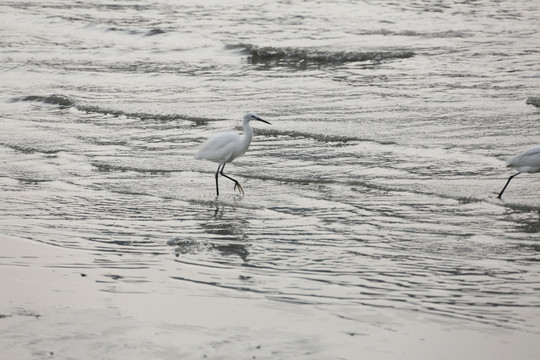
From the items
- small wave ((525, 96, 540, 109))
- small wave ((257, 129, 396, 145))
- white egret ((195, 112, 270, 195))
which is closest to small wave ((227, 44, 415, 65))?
small wave ((525, 96, 540, 109))

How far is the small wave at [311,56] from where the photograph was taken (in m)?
17.7

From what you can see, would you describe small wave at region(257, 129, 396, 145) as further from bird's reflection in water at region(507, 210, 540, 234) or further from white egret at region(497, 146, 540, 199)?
bird's reflection in water at region(507, 210, 540, 234)

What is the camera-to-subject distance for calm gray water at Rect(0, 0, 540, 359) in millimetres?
5594

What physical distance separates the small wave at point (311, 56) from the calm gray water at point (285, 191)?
0.09m

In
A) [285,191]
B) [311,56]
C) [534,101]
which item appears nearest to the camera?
[285,191]

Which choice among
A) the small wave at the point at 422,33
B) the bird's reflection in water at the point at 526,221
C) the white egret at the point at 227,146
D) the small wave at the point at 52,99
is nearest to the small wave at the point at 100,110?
the small wave at the point at 52,99

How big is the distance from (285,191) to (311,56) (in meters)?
9.19

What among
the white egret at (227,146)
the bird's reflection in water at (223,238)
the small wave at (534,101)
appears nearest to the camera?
the bird's reflection in water at (223,238)

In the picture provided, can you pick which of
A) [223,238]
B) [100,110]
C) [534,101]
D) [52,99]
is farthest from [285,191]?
[52,99]

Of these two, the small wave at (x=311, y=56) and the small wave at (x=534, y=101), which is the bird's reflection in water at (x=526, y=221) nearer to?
the small wave at (x=534, y=101)

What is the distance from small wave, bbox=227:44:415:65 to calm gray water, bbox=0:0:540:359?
9 cm

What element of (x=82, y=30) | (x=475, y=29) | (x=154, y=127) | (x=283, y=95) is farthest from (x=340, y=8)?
(x=154, y=127)

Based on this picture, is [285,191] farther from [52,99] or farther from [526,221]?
[52,99]

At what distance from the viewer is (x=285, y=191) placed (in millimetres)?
9578
